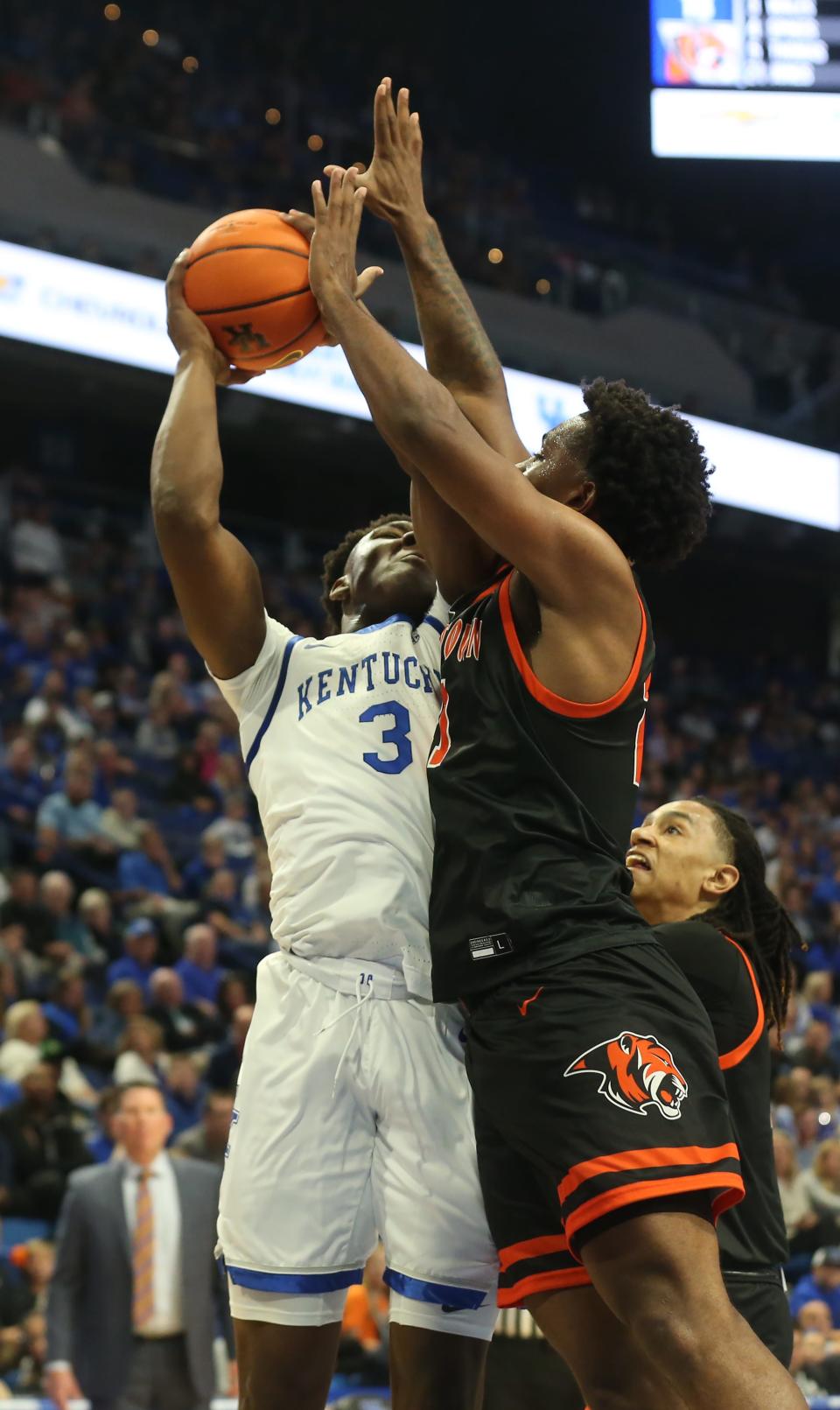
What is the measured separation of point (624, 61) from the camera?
1981 cm

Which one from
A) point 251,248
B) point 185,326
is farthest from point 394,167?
point 185,326

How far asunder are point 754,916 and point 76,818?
6.83m

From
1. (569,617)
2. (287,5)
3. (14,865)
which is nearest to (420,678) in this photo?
(569,617)

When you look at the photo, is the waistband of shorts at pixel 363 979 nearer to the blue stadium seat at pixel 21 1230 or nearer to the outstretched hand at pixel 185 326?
the outstretched hand at pixel 185 326

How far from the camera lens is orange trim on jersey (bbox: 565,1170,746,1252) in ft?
7.98

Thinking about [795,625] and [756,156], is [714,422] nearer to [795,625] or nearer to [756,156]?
[756,156]

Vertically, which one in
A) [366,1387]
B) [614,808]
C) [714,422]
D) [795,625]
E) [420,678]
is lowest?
[366,1387]

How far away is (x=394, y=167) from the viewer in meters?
3.23

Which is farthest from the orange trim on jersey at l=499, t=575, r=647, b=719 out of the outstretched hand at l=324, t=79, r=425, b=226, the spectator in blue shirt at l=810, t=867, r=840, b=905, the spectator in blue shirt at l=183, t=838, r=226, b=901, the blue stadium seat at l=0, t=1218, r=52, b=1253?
the spectator in blue shirt at l=810, t=867, r=840, b=905

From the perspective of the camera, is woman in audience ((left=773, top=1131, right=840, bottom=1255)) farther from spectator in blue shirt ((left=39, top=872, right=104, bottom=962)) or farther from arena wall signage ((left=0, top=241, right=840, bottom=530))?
arena wall signage ((left=0, top=241, right=840, bottom=530))

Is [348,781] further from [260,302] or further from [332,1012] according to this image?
[260,302]

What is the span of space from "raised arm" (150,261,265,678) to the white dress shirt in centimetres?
318

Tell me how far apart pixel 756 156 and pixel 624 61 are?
19.9ft

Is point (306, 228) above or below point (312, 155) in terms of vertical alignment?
below
